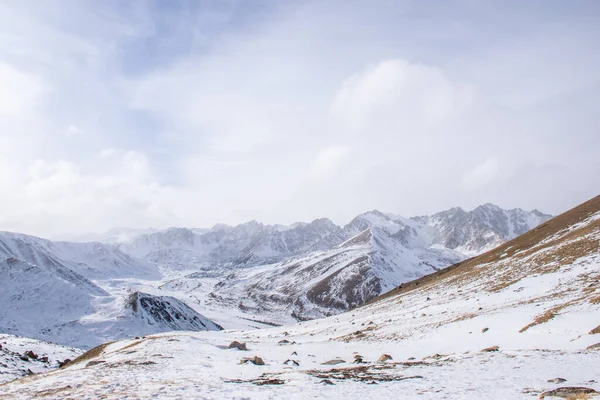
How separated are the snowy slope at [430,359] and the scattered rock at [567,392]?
57 cm

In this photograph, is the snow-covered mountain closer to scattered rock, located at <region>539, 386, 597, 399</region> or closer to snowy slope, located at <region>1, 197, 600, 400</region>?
snowy slope, located at <region>1, 197, 600, 400</region>

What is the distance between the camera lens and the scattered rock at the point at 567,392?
41.8 feet

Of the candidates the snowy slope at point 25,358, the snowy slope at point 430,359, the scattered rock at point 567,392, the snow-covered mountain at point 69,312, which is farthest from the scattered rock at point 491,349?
the snow-covered mountain at point 69,312

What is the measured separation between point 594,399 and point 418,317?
33.7 metres

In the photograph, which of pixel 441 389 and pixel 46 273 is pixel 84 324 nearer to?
pixel 46 273

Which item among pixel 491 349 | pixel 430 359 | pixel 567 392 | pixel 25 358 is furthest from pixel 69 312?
pixel 567 392

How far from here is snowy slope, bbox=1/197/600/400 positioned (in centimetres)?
1530

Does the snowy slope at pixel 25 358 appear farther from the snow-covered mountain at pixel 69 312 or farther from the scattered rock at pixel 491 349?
the snow-covered mountain at pixel 69 312

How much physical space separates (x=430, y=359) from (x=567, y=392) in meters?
12.1

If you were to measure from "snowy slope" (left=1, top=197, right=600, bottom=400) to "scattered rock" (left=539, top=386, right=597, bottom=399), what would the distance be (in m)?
0.57

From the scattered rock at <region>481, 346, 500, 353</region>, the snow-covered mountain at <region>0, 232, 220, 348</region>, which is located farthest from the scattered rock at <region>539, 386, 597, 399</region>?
the snow-covered mountain at <region>0, 232, 220, 348</region>

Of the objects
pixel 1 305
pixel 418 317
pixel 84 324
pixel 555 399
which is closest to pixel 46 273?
pixel 1 305

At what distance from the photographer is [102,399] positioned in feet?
45.9

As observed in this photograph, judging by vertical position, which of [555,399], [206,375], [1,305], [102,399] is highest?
[1,305]
